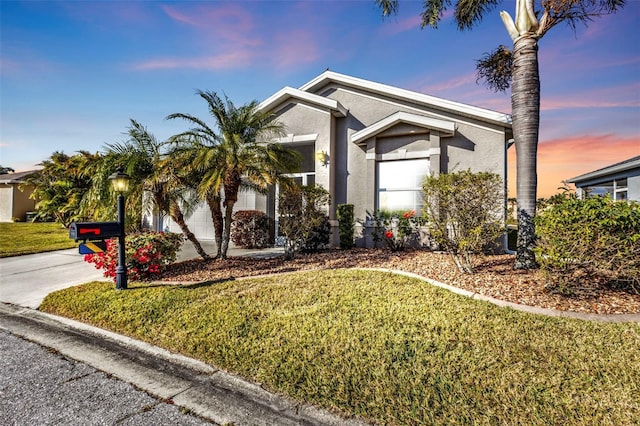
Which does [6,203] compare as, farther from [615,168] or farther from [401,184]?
[615,168]

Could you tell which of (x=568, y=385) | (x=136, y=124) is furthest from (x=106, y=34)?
(x=568, y=385)

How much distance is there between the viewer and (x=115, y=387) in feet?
10.1

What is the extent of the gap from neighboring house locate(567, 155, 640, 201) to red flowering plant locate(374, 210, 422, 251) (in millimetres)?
7527

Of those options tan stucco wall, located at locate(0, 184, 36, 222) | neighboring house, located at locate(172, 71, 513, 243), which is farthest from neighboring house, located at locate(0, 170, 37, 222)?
neighboring house, located at locate(172, 71, 513, 243)

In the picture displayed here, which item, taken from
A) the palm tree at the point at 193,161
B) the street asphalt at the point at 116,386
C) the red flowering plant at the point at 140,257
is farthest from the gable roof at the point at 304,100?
the street asphalt at the point at 116,386

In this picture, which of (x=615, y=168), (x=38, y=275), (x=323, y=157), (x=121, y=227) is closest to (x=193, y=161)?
Answer: (x=121, y=227)

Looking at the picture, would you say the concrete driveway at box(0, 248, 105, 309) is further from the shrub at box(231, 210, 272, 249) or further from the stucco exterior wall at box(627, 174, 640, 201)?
the stucco exterior wall at box(627, 174, 640, 201)

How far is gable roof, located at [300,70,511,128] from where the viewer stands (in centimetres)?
901

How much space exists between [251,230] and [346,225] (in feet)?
12.1

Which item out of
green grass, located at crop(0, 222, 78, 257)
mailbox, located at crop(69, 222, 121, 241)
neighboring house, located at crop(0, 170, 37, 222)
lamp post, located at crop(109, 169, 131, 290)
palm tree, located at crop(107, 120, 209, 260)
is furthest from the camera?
neighboring house, located at crop(0, 170, 37, 222)

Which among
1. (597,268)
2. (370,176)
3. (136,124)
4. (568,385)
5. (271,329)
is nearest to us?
(568,385)

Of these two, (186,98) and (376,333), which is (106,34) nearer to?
(186,98)

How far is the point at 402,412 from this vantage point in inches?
102

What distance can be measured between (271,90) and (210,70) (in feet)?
8.04
